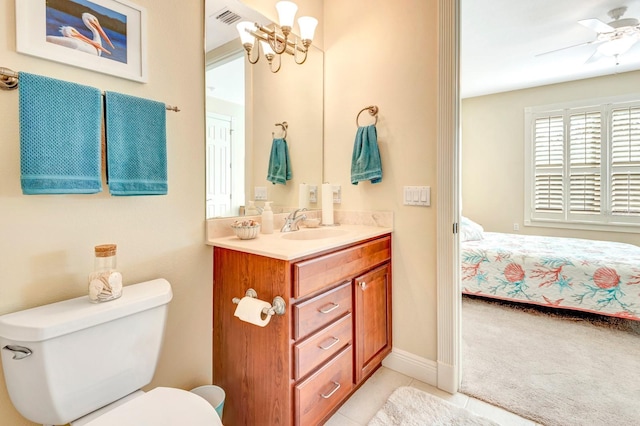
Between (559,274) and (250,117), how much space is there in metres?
2.95

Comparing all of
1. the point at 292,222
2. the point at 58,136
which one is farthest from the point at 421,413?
the point at 58,136

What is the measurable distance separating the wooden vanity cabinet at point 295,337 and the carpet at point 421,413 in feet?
0.64

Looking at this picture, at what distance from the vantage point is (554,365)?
6.69 ft

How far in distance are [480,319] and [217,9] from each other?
10.2 ft

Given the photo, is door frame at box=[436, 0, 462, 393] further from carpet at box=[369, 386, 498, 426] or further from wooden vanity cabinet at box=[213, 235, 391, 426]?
wooden vanity cabinet at box=[213, 235, 391, 426]

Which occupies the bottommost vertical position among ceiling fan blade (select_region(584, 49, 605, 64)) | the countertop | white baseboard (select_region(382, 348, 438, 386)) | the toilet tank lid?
white baseboard (select_region(382, 348, 438, 386))

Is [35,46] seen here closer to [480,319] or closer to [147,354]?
[147,354]

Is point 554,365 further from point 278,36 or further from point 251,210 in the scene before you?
point 278,36

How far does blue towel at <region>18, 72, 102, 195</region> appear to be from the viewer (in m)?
0.95

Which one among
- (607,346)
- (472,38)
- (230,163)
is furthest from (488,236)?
(230,163)

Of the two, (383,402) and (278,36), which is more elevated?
(278,36)

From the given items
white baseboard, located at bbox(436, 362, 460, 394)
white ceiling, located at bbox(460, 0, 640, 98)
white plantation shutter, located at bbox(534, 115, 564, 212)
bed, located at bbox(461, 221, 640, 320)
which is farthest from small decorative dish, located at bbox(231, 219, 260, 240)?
white plantation shutter, located at bbox(534, 115, 564, 212)

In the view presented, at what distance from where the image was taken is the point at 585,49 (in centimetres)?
338

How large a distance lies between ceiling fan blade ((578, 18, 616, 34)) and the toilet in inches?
148
